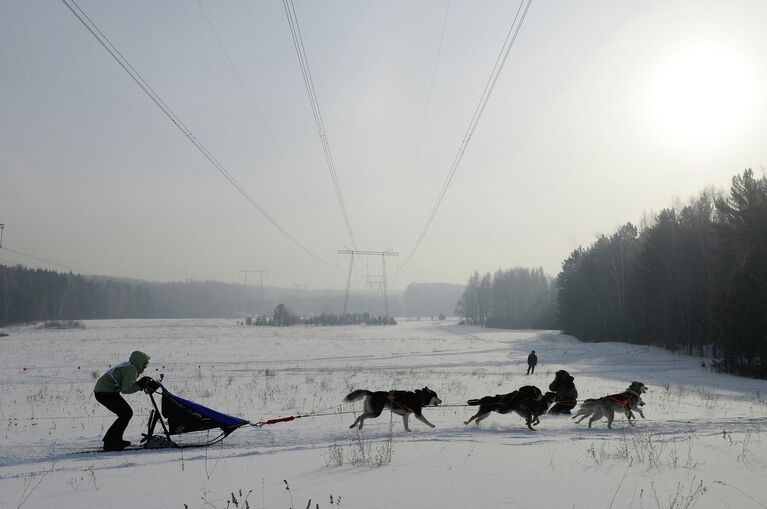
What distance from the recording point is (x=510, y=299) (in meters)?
137

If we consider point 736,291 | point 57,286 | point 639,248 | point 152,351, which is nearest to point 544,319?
point 639,248

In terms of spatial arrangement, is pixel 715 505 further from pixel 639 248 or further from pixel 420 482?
pixel 639 248

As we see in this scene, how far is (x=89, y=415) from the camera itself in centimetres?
1266

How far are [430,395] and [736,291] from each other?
30312 mm

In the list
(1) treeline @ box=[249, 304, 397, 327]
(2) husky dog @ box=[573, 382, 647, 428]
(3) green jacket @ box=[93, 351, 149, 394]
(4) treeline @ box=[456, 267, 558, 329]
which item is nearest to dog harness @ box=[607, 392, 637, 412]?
(2) husky dog @ box=[573, 382, 647, 428]

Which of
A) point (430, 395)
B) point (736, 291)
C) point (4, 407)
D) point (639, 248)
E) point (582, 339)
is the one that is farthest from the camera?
point (582, 339)

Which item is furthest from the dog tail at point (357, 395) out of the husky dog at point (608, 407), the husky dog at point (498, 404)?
the husky dog at point (608, 407)

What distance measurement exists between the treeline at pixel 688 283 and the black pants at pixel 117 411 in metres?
35.7

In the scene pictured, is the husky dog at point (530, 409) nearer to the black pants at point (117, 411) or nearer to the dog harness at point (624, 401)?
the dog harness at point (624, 401)

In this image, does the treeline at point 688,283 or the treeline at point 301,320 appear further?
the treeline at point 301,320

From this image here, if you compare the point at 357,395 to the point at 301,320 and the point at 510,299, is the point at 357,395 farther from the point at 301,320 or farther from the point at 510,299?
the point at 510,299

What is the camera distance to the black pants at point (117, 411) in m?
8.75

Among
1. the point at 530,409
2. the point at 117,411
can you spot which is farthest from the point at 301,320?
the point at 117,411

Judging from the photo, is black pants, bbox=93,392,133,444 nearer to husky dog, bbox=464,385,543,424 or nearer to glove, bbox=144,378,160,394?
glove, bbox=144,378,160,394
